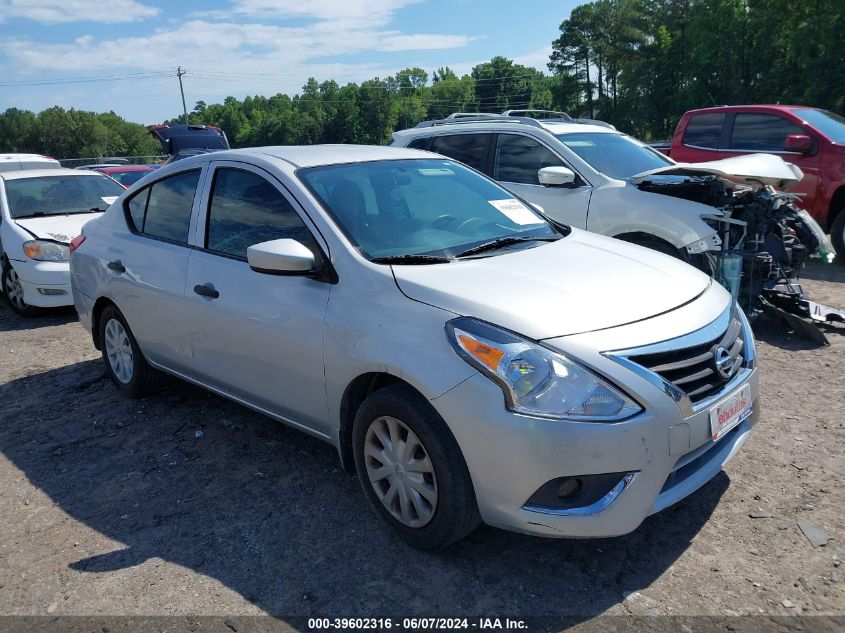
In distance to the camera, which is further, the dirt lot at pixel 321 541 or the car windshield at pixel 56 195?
the car windshield at pixel 56 195

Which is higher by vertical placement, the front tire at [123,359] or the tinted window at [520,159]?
the tinted window at [520,159]

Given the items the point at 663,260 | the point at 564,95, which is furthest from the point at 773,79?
the point at 663,260

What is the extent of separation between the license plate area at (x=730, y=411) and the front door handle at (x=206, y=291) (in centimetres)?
257

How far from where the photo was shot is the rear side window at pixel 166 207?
4.26 meters

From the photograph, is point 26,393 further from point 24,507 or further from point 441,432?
point 441,432

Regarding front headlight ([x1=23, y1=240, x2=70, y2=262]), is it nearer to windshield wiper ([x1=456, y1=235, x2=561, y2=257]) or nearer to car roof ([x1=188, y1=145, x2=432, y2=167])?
car roof ([x1=188, y1=145, x2=432, y2=167])

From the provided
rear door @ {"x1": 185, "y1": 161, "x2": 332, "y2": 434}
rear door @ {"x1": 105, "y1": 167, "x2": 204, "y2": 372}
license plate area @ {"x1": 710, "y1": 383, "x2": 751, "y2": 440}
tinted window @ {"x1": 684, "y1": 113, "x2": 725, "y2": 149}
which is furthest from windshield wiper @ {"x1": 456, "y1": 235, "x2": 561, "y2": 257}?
tinted window @ {"x1": 684, "y1": 113, "x2": 725, "y2": 149}

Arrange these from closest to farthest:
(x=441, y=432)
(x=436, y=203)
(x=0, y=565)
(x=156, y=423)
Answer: (x=441, y=432) < (x=0, y=565) < (x=436, y=203) < (x=156, y=423)

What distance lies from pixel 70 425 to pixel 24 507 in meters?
1.11

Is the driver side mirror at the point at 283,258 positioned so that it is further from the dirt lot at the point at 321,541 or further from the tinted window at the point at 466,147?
the tinted window at the point at 466,147

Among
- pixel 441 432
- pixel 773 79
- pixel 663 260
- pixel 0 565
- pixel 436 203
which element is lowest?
pixel 0 565

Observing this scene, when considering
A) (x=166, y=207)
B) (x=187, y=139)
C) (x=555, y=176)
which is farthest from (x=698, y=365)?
(x=187, y=139)

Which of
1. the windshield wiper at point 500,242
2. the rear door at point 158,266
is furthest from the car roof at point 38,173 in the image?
the windshield wiper at point 500,242

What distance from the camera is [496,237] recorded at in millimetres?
3637
